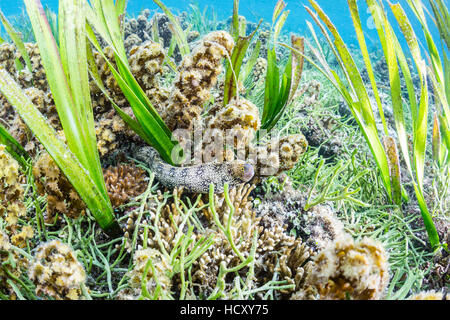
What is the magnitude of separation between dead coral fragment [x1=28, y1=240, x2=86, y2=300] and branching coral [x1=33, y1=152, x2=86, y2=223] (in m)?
0.58

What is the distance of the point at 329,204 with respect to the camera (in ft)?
8.49

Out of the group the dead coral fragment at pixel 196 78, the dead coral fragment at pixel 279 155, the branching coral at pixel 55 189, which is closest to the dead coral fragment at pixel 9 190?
the branching coral at pixel 55 189

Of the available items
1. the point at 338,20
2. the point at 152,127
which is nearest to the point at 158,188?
the point at 152,127

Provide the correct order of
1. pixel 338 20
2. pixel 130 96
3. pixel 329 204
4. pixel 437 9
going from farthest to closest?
pixel 338 20
pixel 437 9
pixel 329 204
pixel 130 96

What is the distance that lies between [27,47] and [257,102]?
3.15 m

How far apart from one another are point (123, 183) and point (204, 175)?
2.28 feet

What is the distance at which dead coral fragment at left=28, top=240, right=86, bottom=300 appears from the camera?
51.7 inches

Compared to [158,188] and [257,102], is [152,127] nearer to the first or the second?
[158,188]

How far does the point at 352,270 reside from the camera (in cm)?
116

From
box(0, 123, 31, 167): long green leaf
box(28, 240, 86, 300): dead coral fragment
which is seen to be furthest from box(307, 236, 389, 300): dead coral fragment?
box(0, 123, 31, 167): long green leaf

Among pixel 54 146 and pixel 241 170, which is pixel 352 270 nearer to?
pixel 241 170

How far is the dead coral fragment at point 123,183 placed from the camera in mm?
2141

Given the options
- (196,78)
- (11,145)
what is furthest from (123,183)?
(196,78)

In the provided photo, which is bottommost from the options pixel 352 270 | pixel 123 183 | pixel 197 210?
pixel 352 270
